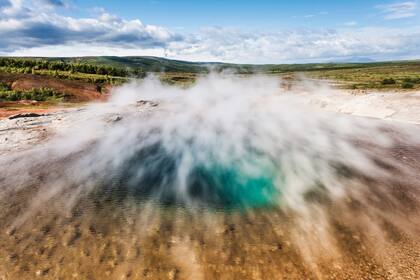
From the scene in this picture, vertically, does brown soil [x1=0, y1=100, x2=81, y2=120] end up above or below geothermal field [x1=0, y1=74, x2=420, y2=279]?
above

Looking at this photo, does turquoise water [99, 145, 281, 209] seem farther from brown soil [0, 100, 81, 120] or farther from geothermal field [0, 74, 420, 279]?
brown soil [0, 100, 81, 120]

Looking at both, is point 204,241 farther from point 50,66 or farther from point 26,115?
point 50,66

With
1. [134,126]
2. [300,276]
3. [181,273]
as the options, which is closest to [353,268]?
[300,276]

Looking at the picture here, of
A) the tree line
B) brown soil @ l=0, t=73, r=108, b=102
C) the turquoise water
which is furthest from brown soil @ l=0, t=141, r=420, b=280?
the tree line

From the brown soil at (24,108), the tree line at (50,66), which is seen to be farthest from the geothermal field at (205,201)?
the tree line at (50,66)

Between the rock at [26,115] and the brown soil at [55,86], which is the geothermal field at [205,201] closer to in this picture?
the rock at [26,115]

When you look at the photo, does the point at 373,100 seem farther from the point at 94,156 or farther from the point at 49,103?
the point at 49,103
